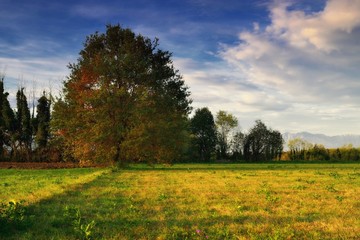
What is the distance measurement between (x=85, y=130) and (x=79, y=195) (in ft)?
78.1

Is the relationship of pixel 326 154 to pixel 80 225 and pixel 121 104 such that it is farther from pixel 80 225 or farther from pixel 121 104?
pixel 80 225

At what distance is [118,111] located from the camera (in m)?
40.7

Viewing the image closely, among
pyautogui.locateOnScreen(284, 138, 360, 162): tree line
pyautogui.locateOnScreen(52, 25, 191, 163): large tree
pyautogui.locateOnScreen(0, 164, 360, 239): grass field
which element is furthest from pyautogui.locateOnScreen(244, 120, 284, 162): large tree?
pyautogui.locateOnScreen(0, 164, 360, 239): grass field

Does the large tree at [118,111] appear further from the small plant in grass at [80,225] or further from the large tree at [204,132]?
the large tree at [204,132]

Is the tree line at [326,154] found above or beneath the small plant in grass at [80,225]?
above

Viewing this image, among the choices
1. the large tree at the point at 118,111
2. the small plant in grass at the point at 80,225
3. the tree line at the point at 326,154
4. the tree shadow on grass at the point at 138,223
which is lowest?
the tree shadow on grass at the point at 138,223

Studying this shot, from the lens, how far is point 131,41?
45.9m

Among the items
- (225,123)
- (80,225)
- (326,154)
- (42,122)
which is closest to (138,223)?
(80,225)

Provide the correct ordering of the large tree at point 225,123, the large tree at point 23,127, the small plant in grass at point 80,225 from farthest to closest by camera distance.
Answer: the large tree at point 225,123 < the large tree at point 23,127 < the small plant in grass at point 80,225

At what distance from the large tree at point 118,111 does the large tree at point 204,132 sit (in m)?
58.4

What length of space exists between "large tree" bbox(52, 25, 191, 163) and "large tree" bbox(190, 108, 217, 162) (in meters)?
58.4

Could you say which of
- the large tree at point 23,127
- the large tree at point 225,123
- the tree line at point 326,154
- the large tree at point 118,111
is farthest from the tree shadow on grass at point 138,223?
the large tree at point 225,123

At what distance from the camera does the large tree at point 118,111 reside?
39.9 m

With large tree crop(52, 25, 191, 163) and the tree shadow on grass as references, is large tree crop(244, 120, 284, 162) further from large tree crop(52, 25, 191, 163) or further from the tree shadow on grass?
the tree shadow on grass
